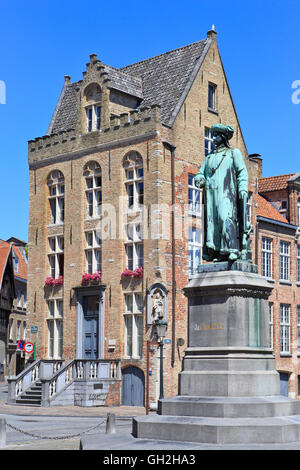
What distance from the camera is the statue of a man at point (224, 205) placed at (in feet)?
46.2

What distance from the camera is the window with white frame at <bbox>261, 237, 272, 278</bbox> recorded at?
37.3m

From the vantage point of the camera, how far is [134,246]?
31.5 meters

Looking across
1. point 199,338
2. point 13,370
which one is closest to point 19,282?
point 13,370

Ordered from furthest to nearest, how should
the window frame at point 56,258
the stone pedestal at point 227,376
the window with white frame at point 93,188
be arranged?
the window frame at point 56,258 → the window with white frame at point 93,188 → the stone pedestal at point 227,376

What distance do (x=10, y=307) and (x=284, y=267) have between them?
25.2m

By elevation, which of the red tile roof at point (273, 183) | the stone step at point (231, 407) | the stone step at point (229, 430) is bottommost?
the stone step at point (229, 430)

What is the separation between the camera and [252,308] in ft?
44.0

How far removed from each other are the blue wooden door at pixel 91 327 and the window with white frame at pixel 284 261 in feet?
35.6

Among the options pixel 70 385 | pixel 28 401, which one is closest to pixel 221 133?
→ pixel 70 385

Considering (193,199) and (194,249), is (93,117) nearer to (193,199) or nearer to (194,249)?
(193,199)

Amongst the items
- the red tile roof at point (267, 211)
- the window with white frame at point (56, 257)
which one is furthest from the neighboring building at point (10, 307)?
the red tile roof at point (267, 211)

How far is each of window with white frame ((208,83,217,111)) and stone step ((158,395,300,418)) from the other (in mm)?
23058

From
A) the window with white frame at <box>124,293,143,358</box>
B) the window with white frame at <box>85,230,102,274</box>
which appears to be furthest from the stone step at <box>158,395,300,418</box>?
the window with white frame at <box>85,230,102,274</box>

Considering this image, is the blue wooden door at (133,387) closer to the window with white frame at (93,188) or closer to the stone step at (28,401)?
the stone step at (28,401)
